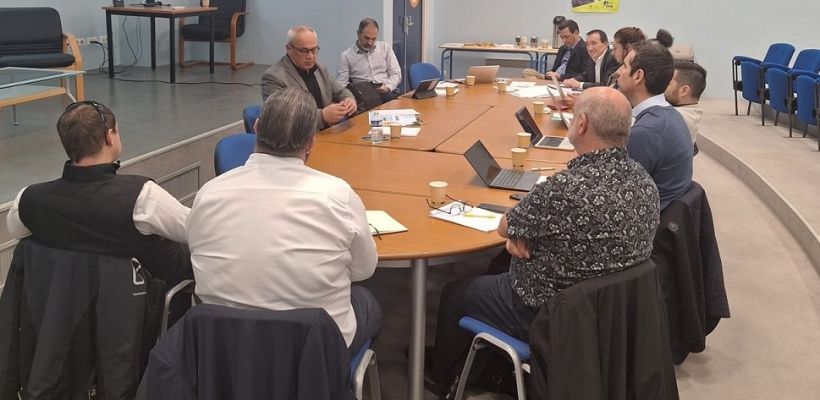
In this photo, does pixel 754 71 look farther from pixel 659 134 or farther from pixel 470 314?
pixel 470 314

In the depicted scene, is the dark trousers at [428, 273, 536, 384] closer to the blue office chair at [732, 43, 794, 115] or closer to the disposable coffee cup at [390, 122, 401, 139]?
the disposable coffee cup at [390, 122, 401, 139]

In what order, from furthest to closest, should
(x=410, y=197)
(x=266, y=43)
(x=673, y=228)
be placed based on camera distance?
(x=266, y=43) → (x=410, y=197) → (x=673, y=228)

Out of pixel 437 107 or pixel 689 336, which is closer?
pixel 689 336

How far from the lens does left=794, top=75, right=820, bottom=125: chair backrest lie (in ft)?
22.2

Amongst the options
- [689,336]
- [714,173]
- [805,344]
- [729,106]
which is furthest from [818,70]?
[689,336]

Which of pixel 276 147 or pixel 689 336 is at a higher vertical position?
pixel 276 147

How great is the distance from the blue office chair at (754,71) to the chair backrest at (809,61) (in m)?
0.34

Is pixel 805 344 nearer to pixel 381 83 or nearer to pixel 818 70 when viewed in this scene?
pixel 381 83

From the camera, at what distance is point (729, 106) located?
9414 millimetres

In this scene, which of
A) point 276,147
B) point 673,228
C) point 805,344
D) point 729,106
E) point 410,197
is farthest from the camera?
point 729,106

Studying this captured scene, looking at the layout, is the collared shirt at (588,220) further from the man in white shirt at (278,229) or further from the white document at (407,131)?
the white document at (407,131)

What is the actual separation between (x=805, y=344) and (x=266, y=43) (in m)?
8.22

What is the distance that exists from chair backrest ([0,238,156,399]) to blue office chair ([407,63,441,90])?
454cm

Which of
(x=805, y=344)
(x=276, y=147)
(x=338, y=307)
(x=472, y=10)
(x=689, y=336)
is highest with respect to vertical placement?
(x=472, y=10)
